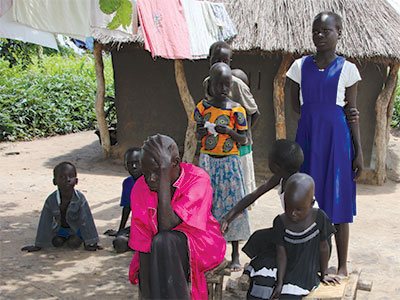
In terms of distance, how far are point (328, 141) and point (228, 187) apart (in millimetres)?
961

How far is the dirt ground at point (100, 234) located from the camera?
329cm

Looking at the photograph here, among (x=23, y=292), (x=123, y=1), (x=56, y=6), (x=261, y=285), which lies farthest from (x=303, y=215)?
(x=56, y=6)

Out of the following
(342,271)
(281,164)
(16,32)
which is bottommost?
(342,271)

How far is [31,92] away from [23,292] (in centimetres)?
892

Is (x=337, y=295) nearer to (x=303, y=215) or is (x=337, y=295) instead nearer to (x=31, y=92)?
(x=303, y=215)

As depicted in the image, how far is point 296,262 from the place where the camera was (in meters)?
2.55

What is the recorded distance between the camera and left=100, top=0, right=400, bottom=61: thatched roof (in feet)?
20.8

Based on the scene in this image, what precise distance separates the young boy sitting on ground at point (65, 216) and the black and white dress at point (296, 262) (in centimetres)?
189

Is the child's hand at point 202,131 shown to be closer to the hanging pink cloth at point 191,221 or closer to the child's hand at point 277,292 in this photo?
the hanging pink cloth at point 191,221

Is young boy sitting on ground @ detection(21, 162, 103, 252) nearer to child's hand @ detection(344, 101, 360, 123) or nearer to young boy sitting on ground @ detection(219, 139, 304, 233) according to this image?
young boy sitting on ground @ detection(219, 139, 304, 233)

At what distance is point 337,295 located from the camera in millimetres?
2506

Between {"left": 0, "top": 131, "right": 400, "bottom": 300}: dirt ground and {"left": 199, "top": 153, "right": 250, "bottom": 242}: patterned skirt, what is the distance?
337 millimetres

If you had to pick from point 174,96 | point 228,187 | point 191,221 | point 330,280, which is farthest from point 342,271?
point 174,96

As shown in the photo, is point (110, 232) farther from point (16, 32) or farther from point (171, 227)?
point (171, 227)
